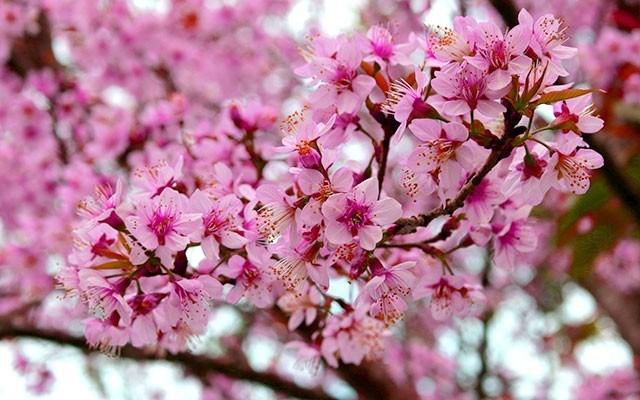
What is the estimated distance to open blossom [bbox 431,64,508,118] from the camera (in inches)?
35.1

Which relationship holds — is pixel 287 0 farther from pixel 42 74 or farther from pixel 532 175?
pixel 532 175

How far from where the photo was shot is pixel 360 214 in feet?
3.00

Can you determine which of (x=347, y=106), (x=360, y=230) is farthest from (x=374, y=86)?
(x=360, y=230)

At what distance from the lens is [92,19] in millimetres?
3336

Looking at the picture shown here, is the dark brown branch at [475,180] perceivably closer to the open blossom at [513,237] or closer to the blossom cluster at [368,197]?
the blossom cluster at [368,197]

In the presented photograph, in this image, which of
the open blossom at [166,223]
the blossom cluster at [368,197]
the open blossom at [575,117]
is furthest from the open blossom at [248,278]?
the open blossom at [575,117]

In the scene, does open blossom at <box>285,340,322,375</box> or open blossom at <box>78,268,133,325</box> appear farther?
open blossom at <box>285,340,322,375</box>

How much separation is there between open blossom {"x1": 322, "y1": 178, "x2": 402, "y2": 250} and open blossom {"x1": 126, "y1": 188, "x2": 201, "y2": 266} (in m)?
0.21

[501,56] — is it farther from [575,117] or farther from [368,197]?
[368,197]

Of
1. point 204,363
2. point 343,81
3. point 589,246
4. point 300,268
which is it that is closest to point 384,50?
point 343,81

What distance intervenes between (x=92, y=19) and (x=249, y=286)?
2.76 m

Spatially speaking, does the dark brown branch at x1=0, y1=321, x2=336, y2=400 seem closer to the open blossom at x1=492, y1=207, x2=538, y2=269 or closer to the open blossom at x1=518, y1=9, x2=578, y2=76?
the open blossom at x1=492, y1=207, x2=538, y2=269

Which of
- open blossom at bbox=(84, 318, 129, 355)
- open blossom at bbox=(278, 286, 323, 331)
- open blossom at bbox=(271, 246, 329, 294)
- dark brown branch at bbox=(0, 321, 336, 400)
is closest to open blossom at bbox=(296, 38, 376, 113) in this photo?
open blossom at bbox=(271, 246, 329, 294)

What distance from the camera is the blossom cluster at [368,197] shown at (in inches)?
35.8
